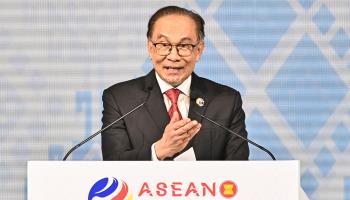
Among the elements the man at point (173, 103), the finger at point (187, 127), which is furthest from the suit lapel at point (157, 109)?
the finger at point (187, 127)

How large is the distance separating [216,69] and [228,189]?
3.14 ft

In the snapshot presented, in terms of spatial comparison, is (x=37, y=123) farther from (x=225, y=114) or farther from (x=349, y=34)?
(x=349, y=34)

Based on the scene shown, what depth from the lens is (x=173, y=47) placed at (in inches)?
95.4

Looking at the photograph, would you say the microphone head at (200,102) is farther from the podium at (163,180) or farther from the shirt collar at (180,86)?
the podium at (163,180)

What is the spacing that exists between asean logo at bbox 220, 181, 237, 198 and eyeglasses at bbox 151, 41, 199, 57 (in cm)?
76

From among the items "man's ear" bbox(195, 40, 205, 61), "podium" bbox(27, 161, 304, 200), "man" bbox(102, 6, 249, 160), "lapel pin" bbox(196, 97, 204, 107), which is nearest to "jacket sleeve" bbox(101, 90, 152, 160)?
"man" bbox(102, 6, 249, 160)

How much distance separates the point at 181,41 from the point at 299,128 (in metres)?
0.64

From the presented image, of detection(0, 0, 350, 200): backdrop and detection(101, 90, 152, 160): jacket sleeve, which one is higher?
detection(0, 0, 350, 200): backdrop

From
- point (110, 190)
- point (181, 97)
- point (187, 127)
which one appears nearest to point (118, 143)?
point (181, 97)

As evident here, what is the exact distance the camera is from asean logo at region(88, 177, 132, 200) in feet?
5.87

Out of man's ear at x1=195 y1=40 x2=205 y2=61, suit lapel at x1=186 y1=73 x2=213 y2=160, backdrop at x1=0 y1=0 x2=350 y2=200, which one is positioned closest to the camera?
suit lapel at x1=186 y1=73 x2=213 y2=160

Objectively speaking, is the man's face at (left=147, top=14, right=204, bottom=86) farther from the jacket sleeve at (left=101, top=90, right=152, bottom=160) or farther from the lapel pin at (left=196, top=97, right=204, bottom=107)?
the jacket sleeve at (left=101, top=90, right=152, bottom=160)

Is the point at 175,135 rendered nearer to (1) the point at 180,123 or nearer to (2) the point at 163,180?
(1) the point at 180,123

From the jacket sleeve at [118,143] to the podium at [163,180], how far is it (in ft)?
1.65
